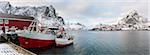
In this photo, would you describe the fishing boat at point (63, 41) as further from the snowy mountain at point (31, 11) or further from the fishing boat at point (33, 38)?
the snowy mountain at point (31, 11)

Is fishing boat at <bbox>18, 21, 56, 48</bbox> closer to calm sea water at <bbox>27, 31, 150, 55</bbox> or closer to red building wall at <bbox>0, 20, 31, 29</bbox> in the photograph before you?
red building wall at <bbox>0, 20, 31, 29</bbox>

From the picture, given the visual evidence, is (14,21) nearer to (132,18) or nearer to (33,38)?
(33,38)

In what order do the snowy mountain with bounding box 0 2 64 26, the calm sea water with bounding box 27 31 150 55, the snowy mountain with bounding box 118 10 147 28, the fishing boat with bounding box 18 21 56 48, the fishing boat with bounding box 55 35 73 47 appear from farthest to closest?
the fishing boat with bounding box 55 35 73 47 → the snowy mountain with bounding box 118 10 147 28 → the calm sea water with bounding box 27 31 150 55 → the fishing boat with bounding box 18 21 56 48 → the snowy mountain with bounding box 0 2 64 26

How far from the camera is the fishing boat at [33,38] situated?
988 cm

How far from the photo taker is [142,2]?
8383mm

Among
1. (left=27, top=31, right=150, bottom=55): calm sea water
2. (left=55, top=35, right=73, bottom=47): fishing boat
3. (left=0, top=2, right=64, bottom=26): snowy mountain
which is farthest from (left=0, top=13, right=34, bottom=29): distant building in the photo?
(left=55, top=35, right=73, bottom=47): fishing boat

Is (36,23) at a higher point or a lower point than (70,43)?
higher

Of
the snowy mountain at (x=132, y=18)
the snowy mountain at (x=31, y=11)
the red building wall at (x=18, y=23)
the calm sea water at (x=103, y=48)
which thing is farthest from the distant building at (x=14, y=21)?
the snowy mountain at (x=132, y=18)

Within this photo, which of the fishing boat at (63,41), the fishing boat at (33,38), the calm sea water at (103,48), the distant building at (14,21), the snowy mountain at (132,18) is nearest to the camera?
the distant building at (14,21)

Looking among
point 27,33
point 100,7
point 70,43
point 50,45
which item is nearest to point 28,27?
point 27,33

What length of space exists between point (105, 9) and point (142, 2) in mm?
1693

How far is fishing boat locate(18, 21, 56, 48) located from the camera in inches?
389

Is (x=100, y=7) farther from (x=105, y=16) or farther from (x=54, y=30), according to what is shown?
(x=54, y=30)

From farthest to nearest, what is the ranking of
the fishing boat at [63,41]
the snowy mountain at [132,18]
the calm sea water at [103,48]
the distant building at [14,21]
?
the fishing boat at [63,41] < the snowy mountain at [132,18] < the calm sea water at [103,48] < the distant building at [14,21]
